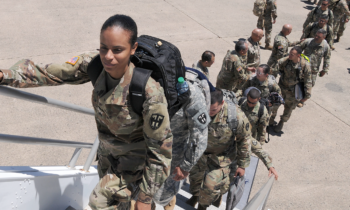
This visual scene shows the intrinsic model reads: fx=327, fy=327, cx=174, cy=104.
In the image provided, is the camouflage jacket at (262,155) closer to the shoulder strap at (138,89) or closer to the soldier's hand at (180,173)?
the soldier's hand at (180,173)

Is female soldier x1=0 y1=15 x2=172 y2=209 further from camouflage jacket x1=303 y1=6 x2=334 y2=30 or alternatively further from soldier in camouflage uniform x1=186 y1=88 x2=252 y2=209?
camouflage jacket x1=303 y1=6 x2=334 y2=30

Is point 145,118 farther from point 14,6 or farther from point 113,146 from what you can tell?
point 14,6

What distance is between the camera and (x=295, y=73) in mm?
5801

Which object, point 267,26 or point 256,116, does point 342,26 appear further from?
point 256,116

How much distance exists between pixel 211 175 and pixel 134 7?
8473 millimetres

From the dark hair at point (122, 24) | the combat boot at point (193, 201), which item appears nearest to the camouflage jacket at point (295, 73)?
the combat boot at point (193, 201)

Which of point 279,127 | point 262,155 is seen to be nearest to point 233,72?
point 279,127

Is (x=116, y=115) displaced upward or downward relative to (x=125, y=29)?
downward

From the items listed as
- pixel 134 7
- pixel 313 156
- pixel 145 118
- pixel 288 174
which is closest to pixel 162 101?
pixel 145 118

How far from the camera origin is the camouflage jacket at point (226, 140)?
3451 millimetres

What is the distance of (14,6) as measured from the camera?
32.6 ft

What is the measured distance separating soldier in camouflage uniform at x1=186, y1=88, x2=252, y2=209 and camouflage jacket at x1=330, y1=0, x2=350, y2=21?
816 centimetres

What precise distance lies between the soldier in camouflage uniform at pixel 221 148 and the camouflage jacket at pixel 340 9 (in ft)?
26.8

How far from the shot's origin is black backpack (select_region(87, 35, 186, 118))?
6.32ft
